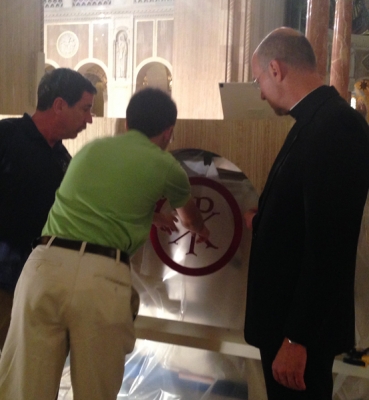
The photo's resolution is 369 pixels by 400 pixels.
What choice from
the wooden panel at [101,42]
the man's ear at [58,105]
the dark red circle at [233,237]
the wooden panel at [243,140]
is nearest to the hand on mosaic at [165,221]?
the dark red circle at [233,237]

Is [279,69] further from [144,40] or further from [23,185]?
[144,40]

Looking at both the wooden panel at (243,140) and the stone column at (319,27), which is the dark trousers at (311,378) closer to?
the wooden panel at (243,140)

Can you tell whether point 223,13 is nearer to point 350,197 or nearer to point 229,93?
point 229,93

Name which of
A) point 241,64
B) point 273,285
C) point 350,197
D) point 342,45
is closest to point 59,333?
point 273,285

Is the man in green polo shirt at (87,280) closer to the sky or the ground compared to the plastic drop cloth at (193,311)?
closer to the sky

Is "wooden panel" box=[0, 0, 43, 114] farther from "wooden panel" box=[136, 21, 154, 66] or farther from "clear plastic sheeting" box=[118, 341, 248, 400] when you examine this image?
"wooden panel" box=[136, 21, 154, 66]

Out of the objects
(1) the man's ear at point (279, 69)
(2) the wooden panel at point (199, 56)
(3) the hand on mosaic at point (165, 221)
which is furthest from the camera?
(2) the wooden panel at point (199, 56)

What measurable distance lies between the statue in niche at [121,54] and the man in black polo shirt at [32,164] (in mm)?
3467

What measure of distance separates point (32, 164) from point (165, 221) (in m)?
0.53

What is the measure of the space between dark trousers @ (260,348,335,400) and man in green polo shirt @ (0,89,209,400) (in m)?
0.37

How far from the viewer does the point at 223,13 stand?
2859 mm

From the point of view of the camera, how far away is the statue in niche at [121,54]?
4.92 metres

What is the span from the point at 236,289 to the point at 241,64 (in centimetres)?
137

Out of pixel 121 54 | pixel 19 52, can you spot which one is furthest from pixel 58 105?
pixel 121 54
